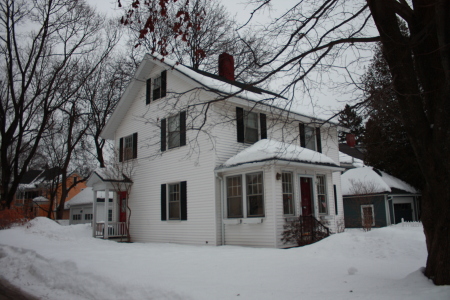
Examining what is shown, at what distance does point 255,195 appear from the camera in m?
12.1

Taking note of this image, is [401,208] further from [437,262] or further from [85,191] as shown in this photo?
[85,191]

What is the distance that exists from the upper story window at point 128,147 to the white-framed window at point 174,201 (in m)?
3.19

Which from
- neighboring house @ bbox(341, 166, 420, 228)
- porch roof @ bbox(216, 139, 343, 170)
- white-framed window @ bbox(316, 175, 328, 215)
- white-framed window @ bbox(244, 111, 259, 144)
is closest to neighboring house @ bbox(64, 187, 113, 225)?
neighboring house @ bbox(341, 166, 420, 228)

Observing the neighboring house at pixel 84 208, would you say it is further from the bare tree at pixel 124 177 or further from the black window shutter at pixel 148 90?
the black window shutter at pixel 148 90

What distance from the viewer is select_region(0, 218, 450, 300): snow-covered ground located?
555 centimetres

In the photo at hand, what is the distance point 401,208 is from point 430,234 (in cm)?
1738

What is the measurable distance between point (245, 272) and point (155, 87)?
1084cm

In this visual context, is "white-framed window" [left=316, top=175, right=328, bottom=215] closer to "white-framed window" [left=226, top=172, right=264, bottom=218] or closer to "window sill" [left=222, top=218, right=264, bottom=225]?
"white-framed window" [left=226, top=172, right=264, bottom=218]

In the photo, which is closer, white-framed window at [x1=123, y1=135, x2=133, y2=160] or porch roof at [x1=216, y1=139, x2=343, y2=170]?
porch roof at [x1=216, y1=139, x2=343, y2=170]

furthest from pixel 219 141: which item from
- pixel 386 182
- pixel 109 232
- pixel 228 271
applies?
pixel 386 182

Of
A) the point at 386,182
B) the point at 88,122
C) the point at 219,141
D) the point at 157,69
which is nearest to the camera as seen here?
the point at 219,141

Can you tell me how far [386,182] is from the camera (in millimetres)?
20578

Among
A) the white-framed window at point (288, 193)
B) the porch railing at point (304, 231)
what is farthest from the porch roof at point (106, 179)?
the porch railing at point (304, 231)

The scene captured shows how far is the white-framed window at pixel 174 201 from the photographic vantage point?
558 inches
